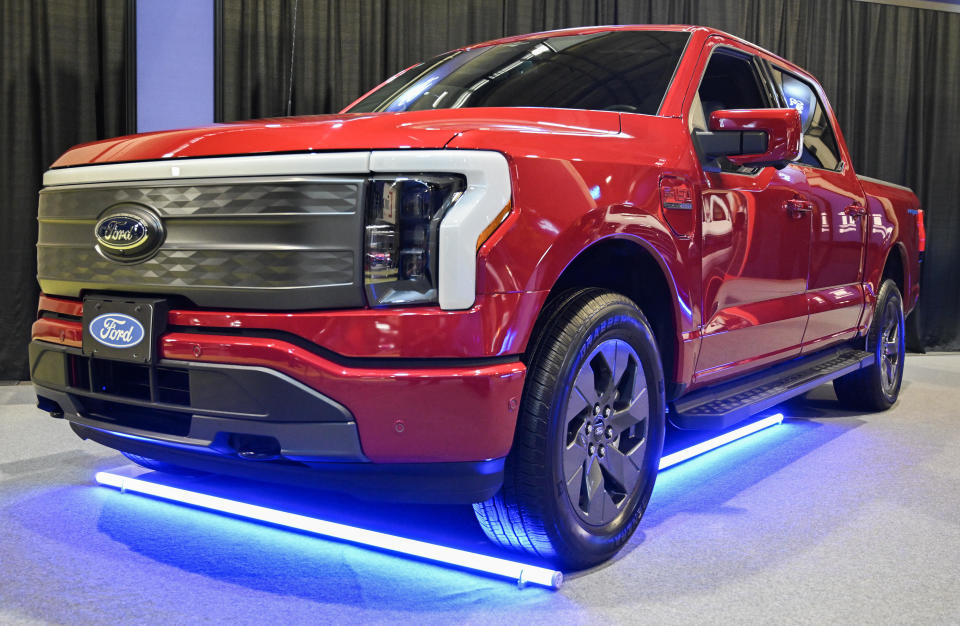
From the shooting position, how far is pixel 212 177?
201 centimetres

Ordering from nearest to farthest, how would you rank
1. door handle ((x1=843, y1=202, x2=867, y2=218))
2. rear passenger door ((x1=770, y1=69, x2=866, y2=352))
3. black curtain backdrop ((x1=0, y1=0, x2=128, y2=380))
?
rear passenger door ((x1=770, y1=69, x2=866, y2=352)) → door handle ((x1=843, y1=202, x2=867, y2=218)) → black curtain backdrop ((x1=0, y1=0, x2=128, y2=380))

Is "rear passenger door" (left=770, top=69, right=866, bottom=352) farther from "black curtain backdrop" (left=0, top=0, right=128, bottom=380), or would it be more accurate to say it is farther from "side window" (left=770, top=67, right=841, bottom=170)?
"black curtain backdrop" (left=0, top=0, right=128, bottom=380)

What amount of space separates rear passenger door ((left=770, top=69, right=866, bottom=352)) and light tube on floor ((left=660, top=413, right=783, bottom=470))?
1.53ft

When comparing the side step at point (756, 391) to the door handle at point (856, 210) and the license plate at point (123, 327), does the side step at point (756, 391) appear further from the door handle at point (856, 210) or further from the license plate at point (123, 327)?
the license plate at point (123, 327)

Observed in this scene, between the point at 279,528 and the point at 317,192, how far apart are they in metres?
1.14

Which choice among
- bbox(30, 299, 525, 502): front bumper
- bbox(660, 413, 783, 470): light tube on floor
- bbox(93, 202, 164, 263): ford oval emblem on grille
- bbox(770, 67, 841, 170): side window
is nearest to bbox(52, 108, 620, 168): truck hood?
bbox(93, 202, 164, 263): ford oval emblem on grille

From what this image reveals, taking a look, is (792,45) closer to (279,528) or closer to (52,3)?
(52,3)

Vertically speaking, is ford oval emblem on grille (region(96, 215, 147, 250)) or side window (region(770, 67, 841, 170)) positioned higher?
side window (region(770, 67, 841, 170))

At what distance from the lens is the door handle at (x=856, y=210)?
388 centimetres

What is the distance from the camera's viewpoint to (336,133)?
196 centimetres

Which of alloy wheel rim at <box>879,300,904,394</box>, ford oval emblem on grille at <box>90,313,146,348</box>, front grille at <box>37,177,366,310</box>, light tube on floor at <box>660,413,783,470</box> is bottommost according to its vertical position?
light tube on floor at <box>660,413,783,470</box>

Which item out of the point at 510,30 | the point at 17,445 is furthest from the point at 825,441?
the point at 510,30

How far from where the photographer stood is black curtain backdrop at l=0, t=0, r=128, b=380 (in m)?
5.29

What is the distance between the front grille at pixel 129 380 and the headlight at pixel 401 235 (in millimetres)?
514
